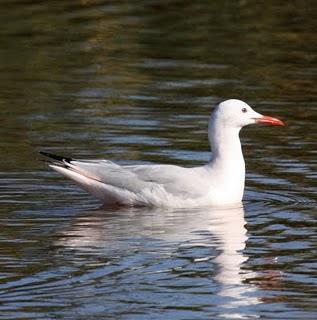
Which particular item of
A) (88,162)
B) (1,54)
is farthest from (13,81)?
(88,162)

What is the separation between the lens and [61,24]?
78.8 feet

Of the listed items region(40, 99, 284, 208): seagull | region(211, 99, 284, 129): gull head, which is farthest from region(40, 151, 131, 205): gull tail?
region(211, 99, 284, 129): gull head

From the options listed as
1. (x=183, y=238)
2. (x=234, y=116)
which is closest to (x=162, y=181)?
(x=234, y=116)

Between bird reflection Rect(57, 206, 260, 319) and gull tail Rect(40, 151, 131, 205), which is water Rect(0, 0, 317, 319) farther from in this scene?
gull tail Rect(40, 151, 131, 205)

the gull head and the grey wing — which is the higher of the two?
the gull head

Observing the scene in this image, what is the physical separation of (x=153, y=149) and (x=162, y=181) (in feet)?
6.59

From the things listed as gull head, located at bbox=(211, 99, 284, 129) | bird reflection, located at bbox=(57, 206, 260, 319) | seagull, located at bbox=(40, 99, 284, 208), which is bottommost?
bird reflection, located at bbox=(57, 206, 260, 319)

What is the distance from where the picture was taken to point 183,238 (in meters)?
12.7

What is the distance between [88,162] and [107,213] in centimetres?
55

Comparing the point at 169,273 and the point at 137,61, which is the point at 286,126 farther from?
the point at 169,273

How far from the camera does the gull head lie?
14.5 m

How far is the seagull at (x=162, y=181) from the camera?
46.0 ft

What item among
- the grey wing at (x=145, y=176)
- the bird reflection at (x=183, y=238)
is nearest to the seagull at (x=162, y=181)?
the grey wing at (x=145, y=176)

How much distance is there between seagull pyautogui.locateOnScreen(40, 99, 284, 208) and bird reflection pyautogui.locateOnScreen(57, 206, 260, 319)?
0.36 ft
